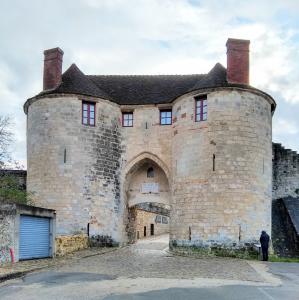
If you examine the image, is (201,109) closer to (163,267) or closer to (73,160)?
(73,160)

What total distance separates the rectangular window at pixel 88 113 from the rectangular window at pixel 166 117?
131 inches

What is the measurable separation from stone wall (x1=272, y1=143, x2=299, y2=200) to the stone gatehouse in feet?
12.3

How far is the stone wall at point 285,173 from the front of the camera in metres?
27.4

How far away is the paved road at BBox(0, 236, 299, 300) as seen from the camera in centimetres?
1112

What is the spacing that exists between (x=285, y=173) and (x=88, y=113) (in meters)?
10.8

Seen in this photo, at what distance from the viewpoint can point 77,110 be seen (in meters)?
24.5

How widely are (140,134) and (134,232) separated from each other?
230 inches

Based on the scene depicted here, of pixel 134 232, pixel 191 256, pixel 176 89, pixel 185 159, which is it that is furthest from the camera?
pixel 134 232

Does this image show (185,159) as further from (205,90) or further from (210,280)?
(210,280)

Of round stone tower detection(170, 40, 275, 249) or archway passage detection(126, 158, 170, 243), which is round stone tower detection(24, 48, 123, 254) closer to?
archway passage detection(126, 158, 170, 243)

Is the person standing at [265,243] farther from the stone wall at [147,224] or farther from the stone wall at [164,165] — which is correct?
the stone wall at [147,224]

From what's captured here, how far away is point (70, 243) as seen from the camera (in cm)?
2206

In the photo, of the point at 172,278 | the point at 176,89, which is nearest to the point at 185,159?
the point at 176,89

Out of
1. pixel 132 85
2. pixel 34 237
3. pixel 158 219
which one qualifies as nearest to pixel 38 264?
pixel 34 237
